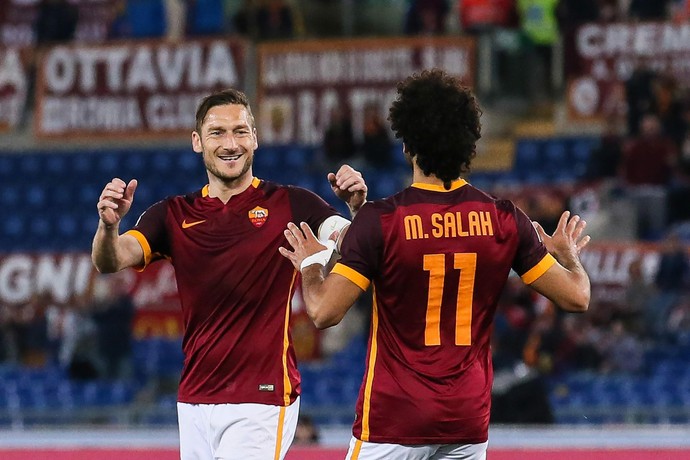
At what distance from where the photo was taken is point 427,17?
17.2m

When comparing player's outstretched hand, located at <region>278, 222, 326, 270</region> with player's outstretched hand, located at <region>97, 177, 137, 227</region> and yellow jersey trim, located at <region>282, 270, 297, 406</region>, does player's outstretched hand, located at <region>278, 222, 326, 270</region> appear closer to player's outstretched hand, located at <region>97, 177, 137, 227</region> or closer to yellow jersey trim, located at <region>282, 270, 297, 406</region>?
yellow jersey trim, located at <region>282, 270, 297, 406</region>

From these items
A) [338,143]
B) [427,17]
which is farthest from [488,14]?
[338,143]

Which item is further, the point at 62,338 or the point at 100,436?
the point at 62,338

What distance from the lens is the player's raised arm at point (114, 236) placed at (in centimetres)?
479

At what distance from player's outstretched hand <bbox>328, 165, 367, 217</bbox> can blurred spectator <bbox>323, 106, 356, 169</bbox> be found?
11223 millimetres

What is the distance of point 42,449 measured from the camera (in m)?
7.33

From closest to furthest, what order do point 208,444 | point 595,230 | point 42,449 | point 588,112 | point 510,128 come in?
point 208,444
point 42,449
point 595,230
point 588,112
point 510,128

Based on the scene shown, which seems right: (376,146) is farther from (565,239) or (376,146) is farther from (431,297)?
(431,297)

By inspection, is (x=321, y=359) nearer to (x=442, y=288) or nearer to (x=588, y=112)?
(x=588, y=112)

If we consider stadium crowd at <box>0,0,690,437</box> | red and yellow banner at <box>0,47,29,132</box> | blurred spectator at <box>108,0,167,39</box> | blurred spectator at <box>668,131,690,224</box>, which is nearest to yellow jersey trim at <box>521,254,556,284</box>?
stadium crowd at <box>0,0,690,437</box>

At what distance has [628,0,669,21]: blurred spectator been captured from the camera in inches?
632

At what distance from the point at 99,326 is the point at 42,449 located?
582 centimetres

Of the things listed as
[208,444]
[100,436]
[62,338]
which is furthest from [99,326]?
[208,444]

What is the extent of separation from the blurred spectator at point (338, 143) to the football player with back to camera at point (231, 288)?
35.8ft
